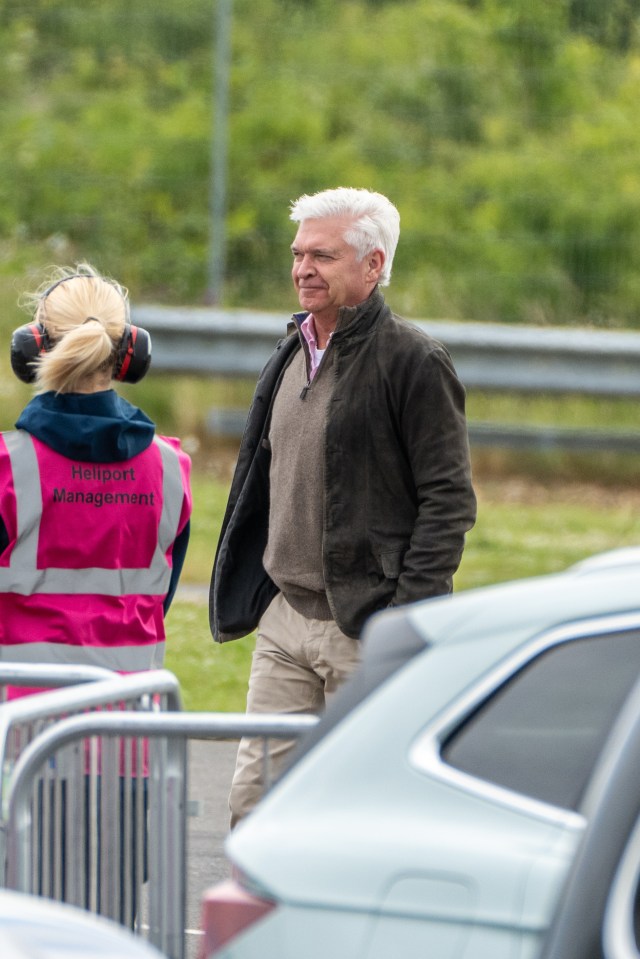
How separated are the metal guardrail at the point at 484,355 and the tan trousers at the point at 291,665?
25.9ft

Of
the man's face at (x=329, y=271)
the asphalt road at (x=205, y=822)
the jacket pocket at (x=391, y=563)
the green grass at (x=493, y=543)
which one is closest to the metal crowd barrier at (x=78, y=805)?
the asphalt road at (x=205, y=822)

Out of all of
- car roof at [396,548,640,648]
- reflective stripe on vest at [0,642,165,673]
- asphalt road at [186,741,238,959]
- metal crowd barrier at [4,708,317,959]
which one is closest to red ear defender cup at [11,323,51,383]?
reflective stripe on vest at [0,642,165,673]

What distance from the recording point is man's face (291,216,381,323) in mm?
4484

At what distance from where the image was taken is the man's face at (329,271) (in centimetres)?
448

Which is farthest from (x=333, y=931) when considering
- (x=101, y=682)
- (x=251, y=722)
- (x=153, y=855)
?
(x=101, y=682)

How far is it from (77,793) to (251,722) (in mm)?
421

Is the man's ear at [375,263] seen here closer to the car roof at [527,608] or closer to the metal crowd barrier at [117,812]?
the metal crowd barrier at [117,812]

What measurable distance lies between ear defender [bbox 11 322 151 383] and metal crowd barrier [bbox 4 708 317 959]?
1424 millimetres

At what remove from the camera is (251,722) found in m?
3.19

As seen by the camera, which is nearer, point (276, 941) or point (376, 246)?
point (276, 941)

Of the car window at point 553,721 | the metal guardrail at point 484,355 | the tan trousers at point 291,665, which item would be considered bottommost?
the metal guardrail at point 484,355

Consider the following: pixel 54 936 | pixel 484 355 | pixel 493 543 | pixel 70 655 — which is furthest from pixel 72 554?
pixel 484 355

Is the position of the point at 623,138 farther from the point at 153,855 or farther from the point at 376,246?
the point at 153,855

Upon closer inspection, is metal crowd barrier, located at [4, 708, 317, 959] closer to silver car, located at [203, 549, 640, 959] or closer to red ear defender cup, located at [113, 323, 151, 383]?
silver car, located at [203, 549, 640, 959]
